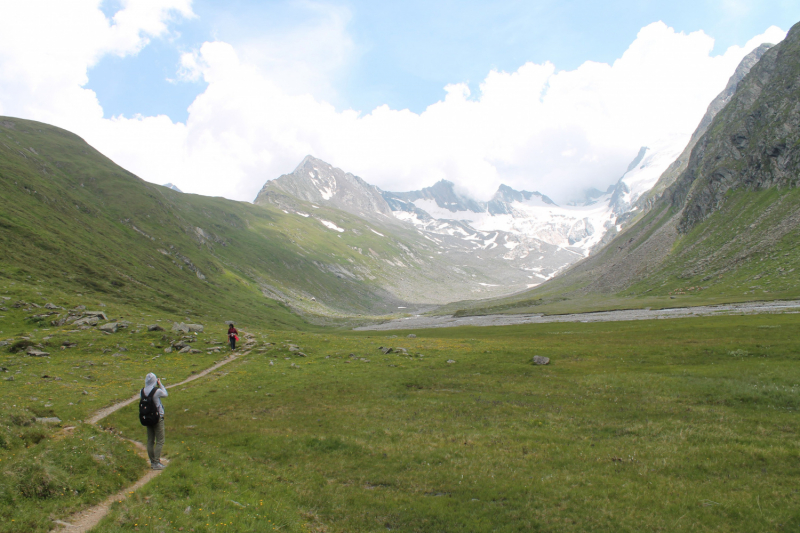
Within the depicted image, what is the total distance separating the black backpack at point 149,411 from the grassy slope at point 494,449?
2546 millimetres

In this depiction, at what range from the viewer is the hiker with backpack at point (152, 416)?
18.2 metres

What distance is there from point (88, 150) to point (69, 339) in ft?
638

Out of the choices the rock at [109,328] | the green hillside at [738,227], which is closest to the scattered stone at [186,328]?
the rock at [109,328]

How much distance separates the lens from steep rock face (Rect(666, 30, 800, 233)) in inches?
5315

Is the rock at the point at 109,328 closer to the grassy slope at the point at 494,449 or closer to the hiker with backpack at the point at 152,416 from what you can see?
the grassy slope at the point at 494,449

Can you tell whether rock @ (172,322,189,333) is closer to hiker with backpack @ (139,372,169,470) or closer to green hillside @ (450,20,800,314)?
hiker with backpack @ (139,372,169,470)

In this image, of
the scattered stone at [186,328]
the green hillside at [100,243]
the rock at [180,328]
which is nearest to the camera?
the rock at [180,328]

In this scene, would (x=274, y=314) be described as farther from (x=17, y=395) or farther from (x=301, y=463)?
(x=301, y=463)

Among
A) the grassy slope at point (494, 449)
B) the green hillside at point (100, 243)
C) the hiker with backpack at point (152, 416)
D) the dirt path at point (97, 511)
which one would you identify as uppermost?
the green hillside at point (100, 243)

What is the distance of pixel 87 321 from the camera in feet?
161

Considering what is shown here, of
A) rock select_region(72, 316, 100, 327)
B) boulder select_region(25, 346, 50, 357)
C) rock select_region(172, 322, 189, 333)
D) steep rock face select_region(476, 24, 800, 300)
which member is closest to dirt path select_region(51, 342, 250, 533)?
boulder select_region(25, 346, 50, 357)

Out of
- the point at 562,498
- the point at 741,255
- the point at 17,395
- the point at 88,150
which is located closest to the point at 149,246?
the point at 88,150

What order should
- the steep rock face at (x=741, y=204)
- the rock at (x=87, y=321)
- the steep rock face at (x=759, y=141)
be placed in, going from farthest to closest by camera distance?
the steep rock face at (x=759, y=141), the steep rock face at (x=741, y=204), the rock at (x=87, y=321)

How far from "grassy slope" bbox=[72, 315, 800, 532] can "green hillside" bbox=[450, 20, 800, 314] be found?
80880mm
